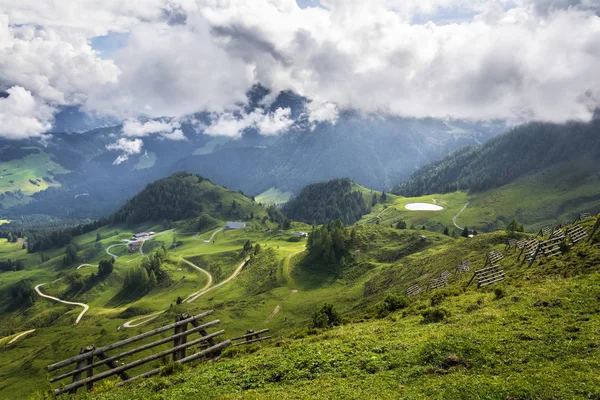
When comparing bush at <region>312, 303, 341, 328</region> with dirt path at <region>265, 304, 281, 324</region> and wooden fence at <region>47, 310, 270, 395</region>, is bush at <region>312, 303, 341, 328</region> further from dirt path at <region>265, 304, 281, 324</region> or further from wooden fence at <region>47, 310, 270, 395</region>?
dirt path at <region>265, 304, 281, 324</region>

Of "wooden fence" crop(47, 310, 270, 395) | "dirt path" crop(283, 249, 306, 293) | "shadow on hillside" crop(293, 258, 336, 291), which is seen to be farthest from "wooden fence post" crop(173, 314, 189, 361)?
"dirt path" crop(283, 249, 306, 293)

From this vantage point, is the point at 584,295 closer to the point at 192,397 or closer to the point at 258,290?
the point at 192,397

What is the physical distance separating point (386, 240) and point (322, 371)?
146034 mm

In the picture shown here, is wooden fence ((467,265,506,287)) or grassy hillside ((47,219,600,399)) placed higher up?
grassy hillside ((47,219,600,399))

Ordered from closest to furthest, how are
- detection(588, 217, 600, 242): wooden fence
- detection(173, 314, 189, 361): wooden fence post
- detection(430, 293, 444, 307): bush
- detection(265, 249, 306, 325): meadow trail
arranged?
1. detection(173, 314, 189, 361): wooden fence post
2. detection(430, 293, 444, 307): bush
3. detection(588, 217, 600, 242): wooden fence
4. detection(265, 249, 306, 325): meadow trail

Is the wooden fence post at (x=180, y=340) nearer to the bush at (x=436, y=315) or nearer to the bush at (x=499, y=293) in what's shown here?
the bush at (x=436, y=315)

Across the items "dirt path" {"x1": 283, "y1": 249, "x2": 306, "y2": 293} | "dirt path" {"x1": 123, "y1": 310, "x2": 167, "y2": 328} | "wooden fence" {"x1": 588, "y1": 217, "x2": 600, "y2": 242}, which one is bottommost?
"dirt path" {"x1": 123, "y1": 310, "x2": 167, "y2": 328}

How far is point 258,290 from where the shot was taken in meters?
149

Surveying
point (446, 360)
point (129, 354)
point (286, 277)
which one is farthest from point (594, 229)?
point (286, 277)

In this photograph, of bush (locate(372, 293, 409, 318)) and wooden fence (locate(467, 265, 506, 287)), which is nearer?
wooden fence (locate(467, 265, 506, 287))

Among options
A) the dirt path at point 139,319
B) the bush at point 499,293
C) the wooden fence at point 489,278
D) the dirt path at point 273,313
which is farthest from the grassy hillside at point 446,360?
the dirt path at point 139,319

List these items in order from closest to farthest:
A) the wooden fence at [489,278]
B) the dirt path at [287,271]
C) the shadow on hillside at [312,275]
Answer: the wooden fence at [489,278], the shadow on hillside at [312,275], the dirt path at [287,271]

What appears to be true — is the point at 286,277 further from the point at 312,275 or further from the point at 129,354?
the point at 129,354

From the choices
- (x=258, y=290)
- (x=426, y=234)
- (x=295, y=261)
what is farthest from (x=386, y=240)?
(x=258, y=290)
